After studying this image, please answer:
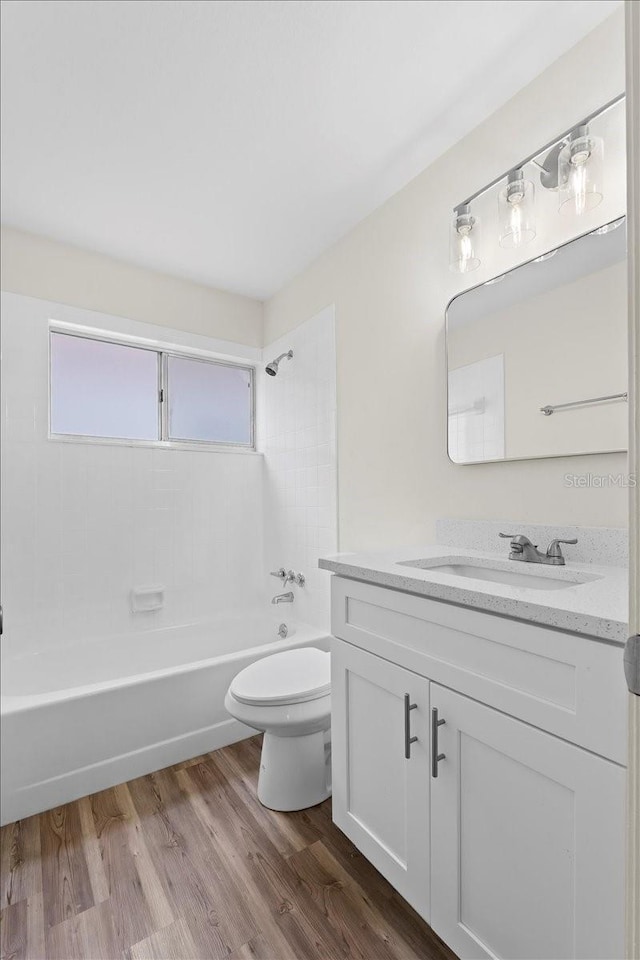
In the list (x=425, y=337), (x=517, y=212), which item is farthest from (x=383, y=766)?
(x=517, y=212)

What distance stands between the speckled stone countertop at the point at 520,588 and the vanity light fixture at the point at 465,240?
3.30 ft

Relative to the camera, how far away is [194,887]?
4.46ft

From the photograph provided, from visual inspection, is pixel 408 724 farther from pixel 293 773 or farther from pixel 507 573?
pixel 293 773

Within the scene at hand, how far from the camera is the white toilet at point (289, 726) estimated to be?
5.30 ft

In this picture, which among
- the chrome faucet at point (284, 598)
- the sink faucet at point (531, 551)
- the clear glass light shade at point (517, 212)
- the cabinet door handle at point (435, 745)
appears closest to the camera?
the cabinet door handle at point (435, 745)

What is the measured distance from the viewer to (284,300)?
296 centimetres

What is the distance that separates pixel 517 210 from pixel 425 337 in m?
0.55

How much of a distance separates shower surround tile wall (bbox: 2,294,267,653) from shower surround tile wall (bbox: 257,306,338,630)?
23 centimetres

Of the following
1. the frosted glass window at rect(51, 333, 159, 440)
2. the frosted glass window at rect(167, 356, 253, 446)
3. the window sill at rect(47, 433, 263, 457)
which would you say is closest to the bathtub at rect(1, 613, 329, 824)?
the window sill at rect(47, 433, 263, 457)

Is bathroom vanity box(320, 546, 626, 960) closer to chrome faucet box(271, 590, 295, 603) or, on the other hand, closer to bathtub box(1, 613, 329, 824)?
bathtub box(1, 613, 329, 824)

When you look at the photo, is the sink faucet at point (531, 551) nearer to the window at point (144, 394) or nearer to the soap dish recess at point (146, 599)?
the soap dish recess at point (146, 599)

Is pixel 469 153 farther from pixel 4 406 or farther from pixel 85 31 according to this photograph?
pixel 4 406

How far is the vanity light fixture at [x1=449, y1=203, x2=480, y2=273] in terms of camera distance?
1638 mm

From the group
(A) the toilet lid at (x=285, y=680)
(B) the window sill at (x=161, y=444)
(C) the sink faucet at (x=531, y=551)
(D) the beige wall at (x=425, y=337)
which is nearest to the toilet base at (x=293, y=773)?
(A) the toilet lid at (x=285, y=680)
